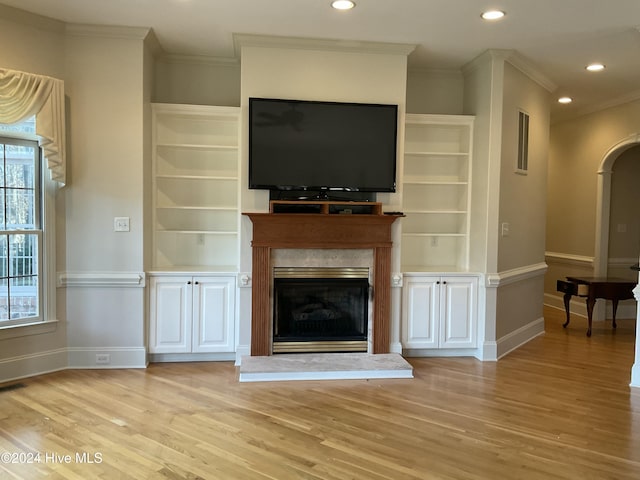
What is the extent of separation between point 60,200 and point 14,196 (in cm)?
32

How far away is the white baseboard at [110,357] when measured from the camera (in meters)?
4.13

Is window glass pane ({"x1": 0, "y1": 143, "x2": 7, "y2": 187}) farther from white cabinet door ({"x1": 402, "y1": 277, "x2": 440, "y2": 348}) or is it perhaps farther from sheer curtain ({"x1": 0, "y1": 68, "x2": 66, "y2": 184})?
white cabinet door ({"x1": 402, "y1": 277, "x2": 440, "y2": 348})

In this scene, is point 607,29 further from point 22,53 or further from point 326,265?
point 22,53

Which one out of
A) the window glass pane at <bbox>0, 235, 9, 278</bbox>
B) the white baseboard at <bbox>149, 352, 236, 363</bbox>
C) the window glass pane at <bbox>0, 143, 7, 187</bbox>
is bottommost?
the white baseboard at <bbox>149, 352, 236, 363</bbox>

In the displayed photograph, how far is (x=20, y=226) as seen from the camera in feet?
12.6

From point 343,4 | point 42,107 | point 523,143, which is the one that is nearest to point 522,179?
point 523,143

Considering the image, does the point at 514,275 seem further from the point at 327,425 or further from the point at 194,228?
the point at 194,228

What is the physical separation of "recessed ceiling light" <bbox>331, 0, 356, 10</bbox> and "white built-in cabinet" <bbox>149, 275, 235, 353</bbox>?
2.30 metres

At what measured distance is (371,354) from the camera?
14.5 ft

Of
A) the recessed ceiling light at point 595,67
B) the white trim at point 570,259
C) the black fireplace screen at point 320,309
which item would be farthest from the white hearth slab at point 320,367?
the white trim at point 570,259

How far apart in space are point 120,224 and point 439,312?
290 centimetres

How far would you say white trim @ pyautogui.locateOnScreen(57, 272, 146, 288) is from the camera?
4.07 meters

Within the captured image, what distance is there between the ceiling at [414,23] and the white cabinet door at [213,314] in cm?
207

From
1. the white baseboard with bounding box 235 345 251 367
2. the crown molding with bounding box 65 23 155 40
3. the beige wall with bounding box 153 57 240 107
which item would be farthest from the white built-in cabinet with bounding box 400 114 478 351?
the crown molding with bounding box 65 23 155 40
